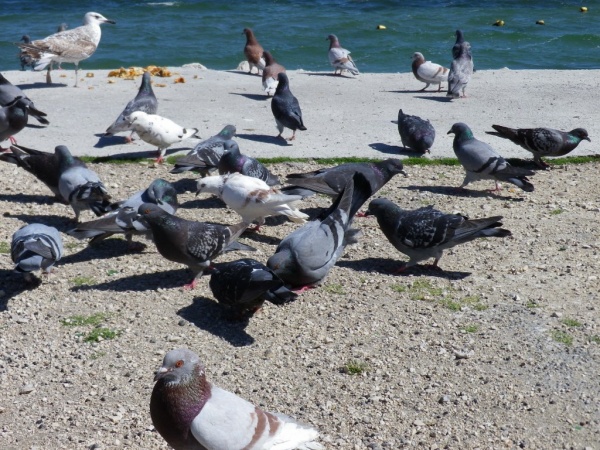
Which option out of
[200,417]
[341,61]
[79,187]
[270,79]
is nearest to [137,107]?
[270,79]

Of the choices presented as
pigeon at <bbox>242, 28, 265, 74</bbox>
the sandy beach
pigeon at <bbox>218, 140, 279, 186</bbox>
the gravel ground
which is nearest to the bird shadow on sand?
the gravel ground

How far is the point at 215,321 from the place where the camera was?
6230 mm

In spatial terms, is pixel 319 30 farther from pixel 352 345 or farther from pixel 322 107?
pixel 352 345

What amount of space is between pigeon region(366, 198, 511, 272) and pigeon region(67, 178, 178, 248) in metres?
2.04

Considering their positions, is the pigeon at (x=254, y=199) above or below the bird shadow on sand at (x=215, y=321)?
above

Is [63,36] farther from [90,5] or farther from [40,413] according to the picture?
[90,5]

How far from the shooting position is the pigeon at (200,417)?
13.6 feet

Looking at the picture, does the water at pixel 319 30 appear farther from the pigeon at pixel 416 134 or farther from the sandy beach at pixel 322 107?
the pigeon at pixel 416 134

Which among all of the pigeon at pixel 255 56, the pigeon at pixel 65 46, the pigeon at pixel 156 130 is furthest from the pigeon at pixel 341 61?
the pigeon at pixel 156 130

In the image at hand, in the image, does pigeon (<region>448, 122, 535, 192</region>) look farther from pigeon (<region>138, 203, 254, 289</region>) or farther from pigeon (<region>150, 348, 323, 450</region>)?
pigeon (<region>150, 348, 323, 450</region>)

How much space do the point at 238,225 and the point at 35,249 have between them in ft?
5.49

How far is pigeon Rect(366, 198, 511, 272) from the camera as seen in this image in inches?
274

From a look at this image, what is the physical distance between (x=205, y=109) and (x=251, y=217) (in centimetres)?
480

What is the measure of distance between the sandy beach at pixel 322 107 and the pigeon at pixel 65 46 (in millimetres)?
397
